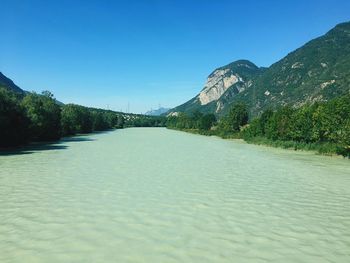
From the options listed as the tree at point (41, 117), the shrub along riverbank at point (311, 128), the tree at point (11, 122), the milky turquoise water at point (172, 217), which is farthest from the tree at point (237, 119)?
the milky turquoise water at point (172, 217)

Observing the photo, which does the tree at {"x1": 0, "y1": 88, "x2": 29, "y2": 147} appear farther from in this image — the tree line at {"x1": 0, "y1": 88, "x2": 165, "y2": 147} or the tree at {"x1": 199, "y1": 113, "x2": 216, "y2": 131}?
the tree at {"x1": 199, "y1": 113, "x2": 216, "y2": 131}

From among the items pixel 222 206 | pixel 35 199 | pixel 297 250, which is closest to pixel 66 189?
pixel 35 199

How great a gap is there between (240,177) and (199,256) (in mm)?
18887

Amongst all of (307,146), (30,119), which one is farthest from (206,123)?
(30,119)

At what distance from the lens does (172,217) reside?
1623cm

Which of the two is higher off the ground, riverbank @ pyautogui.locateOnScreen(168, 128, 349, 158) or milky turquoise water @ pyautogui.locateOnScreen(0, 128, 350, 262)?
riverbank @ pyautogui.locateOnScreen(168, 128, 349, 158)

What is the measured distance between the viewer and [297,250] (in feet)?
39.1

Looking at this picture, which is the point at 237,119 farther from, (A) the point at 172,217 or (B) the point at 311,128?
(A) the point at 172,217

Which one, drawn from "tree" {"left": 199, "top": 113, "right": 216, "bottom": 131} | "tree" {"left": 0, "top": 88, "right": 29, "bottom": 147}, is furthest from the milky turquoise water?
"tree" {"left": 199, "top": 113, "right": 216, "bottom": 131}

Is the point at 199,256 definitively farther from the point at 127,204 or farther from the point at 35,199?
the point at 35,199

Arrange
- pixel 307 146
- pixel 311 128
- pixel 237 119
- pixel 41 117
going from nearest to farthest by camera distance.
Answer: pixel 307 146 → pixel 311 128 → pixel 41 117 → pixel 237 119

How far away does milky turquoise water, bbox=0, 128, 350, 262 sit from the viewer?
11.6 metres

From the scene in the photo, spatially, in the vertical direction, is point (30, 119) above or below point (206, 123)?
below

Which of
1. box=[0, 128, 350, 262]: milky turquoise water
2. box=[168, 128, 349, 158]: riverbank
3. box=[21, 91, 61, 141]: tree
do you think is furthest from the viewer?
box=[21, 91, 61, 141]: tree
